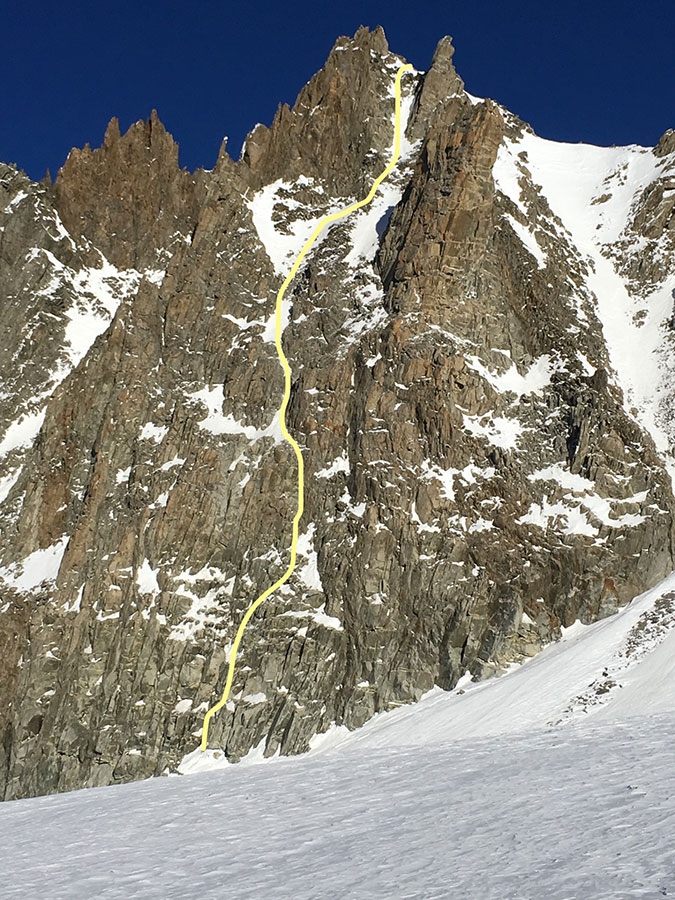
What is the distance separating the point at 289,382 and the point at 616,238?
2943 centimetres

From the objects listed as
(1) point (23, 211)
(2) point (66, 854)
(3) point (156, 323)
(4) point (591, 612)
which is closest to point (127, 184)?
(1) point (23, 211)

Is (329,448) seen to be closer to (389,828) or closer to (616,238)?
(616,238)

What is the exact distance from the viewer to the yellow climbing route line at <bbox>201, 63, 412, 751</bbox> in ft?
172

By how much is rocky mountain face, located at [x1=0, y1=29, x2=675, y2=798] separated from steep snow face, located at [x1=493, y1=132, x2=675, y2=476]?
0.27m

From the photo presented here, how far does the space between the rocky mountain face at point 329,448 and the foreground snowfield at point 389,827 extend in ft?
120

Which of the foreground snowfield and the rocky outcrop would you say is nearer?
the foreground snowfield

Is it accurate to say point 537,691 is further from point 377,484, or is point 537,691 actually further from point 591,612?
point 377,484

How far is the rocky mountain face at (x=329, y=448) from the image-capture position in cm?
5119

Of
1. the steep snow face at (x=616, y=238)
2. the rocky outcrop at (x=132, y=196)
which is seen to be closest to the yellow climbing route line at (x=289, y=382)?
the steep snow face at (x=616, y=238)

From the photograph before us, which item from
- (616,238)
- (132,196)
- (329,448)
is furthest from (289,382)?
(616,238)

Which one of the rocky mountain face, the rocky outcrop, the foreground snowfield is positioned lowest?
the foreground snowfield

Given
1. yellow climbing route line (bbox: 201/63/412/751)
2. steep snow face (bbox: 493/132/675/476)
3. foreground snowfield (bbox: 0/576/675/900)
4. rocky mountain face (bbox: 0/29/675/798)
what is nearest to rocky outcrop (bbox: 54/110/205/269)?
rocky mountain face (bbox: 0/29/675/798)

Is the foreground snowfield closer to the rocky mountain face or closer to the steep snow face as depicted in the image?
the rocky mountain face

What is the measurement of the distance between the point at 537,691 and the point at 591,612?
7.93m
